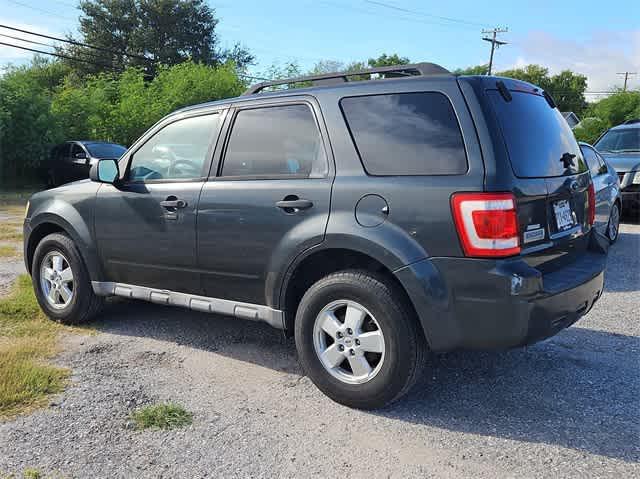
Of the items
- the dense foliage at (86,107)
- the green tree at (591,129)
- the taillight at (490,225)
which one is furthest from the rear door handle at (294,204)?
the green tree at (591,129)

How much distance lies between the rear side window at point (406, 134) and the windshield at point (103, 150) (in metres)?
14.4

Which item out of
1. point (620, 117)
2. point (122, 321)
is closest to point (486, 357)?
point (122, 321)

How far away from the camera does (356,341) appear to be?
3207 millimetres

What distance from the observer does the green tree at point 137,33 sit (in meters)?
38.1

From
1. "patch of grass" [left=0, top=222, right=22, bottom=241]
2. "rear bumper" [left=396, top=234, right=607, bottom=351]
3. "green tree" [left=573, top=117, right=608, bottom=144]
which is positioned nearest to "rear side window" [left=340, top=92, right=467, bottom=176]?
"rear bumper" [left=396, top=234, right=607, bottom=351]

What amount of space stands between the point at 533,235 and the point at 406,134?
0.88 m

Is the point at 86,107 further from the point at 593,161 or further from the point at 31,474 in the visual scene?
the point at 31,474

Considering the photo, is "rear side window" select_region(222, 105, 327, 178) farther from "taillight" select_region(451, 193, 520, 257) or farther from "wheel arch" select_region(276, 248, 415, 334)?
"taillight" select_region(451, 193, 520, 257)

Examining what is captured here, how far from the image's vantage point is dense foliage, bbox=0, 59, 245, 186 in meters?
18.9

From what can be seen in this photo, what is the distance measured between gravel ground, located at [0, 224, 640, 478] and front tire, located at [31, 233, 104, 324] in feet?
1.04

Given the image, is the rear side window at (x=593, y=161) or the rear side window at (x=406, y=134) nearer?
the rear side window at (x=406, y=134)

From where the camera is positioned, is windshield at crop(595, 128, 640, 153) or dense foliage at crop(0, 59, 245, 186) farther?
dense foliage at crop(0, 59, 245, 186)

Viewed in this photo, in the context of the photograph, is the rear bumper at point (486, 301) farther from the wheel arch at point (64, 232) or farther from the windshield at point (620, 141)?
the windshield at point (620, 141)

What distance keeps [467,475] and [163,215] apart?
2645mm
